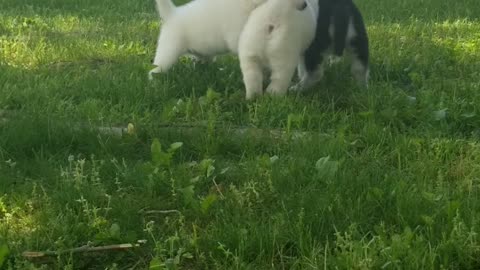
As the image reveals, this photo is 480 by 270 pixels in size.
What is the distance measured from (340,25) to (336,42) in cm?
11

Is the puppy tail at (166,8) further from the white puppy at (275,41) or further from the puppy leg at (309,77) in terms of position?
the puppy leg at (309,77)

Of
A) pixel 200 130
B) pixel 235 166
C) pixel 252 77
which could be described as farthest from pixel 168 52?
pixel 235 166

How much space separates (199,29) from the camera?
16.1 ft

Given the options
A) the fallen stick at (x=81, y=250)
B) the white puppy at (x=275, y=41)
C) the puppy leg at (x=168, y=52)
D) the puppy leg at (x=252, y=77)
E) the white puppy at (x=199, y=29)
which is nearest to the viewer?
the fallen stick at (x=81, y=250)

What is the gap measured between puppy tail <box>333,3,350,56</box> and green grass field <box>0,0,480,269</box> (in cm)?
28

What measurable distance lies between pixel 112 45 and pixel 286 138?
3.01 metres

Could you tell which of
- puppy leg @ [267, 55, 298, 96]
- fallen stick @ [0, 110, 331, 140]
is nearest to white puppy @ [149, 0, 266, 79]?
puppy leg @ [267, 55, 298, 96]

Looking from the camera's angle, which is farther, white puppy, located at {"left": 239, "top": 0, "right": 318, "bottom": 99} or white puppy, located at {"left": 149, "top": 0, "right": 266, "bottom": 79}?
white puppy, located at {"left": 149, "top": 0, "right": 266, "bottom": 79}

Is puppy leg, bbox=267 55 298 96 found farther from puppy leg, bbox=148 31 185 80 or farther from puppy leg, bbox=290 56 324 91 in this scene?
puppy leg, bbox=148 31 185 80

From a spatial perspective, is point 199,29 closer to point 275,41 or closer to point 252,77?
point 252,77

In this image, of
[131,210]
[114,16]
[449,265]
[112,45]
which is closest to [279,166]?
[131,210]

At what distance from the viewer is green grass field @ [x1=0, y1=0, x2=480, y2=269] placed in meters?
2.45

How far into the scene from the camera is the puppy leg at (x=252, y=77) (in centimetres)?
433

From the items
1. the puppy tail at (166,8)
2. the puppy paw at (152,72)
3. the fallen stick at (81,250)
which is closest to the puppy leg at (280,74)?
the puppy paw at (152,72)
